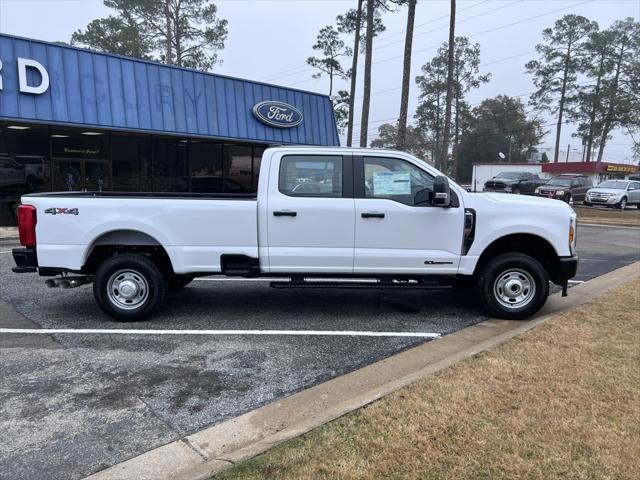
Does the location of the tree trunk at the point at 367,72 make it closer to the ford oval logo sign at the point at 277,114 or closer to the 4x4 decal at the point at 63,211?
the ford oval logo sign at the point at 277,114

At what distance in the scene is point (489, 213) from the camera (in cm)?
575

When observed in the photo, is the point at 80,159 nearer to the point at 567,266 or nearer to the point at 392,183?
the point at 392,183

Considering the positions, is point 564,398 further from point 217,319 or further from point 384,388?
point 217,319

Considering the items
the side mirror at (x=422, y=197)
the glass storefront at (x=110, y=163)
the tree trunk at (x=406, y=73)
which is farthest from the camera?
the tree trunk at (x=406, y=73)

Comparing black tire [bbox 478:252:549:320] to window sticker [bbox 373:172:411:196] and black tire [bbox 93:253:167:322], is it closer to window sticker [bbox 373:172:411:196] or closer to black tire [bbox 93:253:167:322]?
window sticker [bbox 373:172:411:196]

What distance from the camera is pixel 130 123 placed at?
15461mm

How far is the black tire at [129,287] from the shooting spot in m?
5.58

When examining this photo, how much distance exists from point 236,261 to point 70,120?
36.4ft

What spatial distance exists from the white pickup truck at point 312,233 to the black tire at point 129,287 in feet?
0.04

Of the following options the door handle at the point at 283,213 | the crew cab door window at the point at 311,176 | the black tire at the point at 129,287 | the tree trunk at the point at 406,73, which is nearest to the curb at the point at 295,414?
the door handle at the point at 283,213

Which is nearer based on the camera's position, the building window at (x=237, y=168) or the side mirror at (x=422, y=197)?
the side mirror at (x=422, y=197)

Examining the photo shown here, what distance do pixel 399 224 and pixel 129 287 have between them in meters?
3.07

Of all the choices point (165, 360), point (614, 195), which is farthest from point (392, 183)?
point (614, 195)

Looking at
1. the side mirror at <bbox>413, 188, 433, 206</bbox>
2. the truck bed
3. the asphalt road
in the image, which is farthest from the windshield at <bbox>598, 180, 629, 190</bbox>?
the truck bed
